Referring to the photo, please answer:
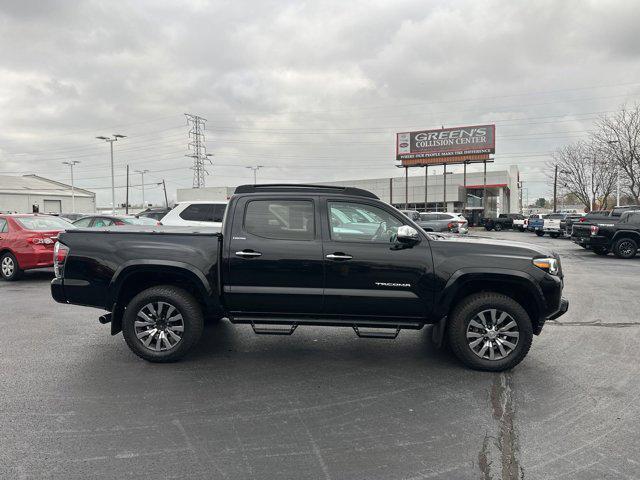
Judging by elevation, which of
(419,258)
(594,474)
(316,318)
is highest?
(419,258)

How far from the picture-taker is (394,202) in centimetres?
6012

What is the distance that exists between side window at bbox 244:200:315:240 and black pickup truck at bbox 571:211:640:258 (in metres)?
15.0

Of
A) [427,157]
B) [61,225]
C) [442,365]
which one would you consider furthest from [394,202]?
[442,365]

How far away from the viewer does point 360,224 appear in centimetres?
497

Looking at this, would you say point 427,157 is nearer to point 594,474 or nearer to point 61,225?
point 61,225

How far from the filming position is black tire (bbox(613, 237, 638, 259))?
16000mm

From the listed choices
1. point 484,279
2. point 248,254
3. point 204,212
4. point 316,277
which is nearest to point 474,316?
point 484,279

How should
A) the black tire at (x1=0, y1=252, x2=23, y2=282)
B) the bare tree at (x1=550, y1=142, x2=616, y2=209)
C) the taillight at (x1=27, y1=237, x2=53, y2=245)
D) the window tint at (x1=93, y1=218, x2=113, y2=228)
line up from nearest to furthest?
the taillight at (x1=27, y1=237, x2=53, y2=245)
the black tire at (x1=0, y1=252, x2=23, y2=282)
the window tint at (x1=93, y1=218, x2=113, y2=228)
the bare tree at (x1=550, y1=142, x2=616, y2=209)

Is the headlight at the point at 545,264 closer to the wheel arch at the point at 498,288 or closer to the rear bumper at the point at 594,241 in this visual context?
the wheel arch at the point at 498,288

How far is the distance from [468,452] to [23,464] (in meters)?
2.94

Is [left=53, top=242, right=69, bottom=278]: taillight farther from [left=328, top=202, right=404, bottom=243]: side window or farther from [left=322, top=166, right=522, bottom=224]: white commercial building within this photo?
[left=322, top=166, right=522, bottom=224]: white commercial building

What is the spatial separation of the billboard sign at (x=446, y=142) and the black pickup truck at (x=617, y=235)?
3448 cm

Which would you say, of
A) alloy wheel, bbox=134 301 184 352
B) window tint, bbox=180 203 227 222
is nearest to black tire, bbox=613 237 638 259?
window tint, bbox=180 203 227 222

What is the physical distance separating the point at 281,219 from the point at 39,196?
69.7 meters
